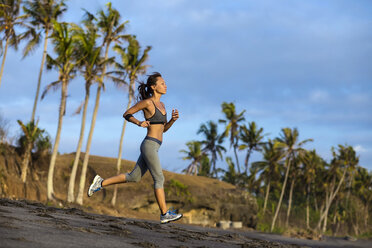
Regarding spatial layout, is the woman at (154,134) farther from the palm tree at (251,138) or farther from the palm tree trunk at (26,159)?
the palm tree at (251,138)

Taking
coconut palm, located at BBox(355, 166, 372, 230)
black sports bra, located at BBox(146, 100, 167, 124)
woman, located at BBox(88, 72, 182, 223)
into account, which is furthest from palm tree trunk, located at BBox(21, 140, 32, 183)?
coconut palm, located at BBox(355, 166, 372, 230)

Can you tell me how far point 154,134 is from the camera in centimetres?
588

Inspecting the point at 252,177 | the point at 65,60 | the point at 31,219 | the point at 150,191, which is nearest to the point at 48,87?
the point at 65,60

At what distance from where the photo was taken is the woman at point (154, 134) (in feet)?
19.1

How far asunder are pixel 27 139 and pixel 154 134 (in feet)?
66.8

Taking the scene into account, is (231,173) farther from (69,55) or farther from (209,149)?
(69,55)

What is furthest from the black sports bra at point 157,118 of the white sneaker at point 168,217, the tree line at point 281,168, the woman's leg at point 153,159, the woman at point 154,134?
the tree line at point 281,168

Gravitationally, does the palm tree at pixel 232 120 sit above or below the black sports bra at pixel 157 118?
above

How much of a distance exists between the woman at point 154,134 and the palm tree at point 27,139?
63.5ft

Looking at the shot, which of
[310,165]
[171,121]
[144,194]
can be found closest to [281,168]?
[310,165]

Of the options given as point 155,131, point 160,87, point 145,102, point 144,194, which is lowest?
point 144,194

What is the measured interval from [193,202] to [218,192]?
2703 mm

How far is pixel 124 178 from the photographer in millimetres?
6086

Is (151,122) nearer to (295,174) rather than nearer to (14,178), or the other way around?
(14,178)
